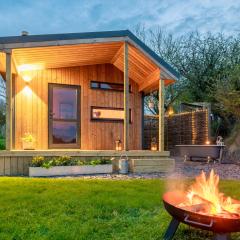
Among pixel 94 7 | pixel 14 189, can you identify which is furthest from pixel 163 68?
pixel 94 7

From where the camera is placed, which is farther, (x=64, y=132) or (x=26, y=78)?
(x=64, y=132)

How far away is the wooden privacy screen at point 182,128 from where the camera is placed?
11.8 meters

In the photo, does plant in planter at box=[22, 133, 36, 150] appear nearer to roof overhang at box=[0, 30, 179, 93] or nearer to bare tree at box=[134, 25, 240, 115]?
roof overhang at box=[0, 30, 179, 93]

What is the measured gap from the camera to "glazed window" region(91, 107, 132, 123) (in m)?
10.0

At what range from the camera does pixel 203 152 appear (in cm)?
1036

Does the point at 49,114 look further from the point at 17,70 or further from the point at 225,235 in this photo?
the point at 225,235

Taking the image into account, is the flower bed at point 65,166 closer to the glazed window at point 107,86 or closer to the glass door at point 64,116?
the glass door at point 64,116

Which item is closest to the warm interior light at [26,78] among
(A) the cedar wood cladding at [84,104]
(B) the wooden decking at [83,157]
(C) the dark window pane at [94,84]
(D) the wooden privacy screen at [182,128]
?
(A) the cedar wood cladding at [84,104]

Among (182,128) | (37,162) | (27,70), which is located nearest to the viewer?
(37,162)

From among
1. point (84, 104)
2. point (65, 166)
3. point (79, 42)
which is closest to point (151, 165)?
point (65, 166)

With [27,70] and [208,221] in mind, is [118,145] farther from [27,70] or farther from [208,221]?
[208,221]

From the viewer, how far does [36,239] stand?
2.96 m

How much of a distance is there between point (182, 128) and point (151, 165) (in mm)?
5280

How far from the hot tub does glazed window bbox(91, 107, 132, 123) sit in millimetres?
2736
